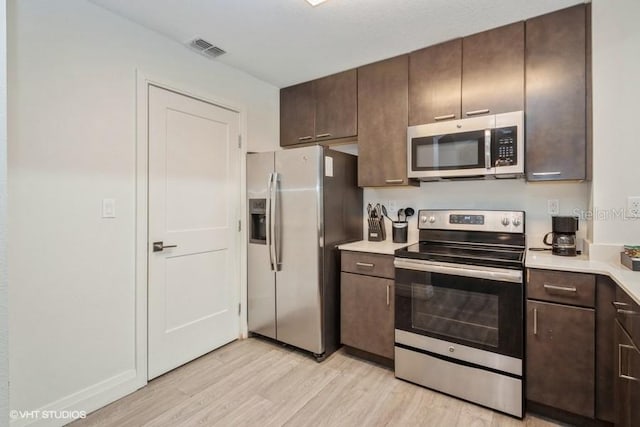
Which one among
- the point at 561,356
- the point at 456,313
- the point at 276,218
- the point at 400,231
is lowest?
the point at 561,356

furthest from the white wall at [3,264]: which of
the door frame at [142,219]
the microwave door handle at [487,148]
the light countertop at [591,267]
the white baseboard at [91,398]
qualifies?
the microwave door handle at [487,148]

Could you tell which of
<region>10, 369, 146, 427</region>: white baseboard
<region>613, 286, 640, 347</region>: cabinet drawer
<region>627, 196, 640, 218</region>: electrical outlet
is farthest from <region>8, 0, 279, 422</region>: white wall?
<region>627, 196, 640, 218</region>: electrical outlet

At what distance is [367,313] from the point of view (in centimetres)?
242

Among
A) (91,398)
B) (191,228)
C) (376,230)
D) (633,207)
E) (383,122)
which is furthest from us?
(376,230)

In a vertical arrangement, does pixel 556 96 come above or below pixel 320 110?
below

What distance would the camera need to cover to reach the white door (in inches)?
88.7

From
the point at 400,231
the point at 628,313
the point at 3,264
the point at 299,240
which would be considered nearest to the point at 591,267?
the point at 628,313

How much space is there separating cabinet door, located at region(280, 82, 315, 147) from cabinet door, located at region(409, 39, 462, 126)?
979mm

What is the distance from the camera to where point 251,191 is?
2846 millimetres

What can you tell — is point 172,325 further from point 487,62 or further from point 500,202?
point 487,62

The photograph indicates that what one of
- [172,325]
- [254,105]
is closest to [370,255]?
[172,325]

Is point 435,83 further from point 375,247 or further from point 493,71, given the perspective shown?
point 375,247

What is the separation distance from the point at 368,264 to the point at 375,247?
0.17m

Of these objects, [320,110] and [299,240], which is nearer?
[299,240]
